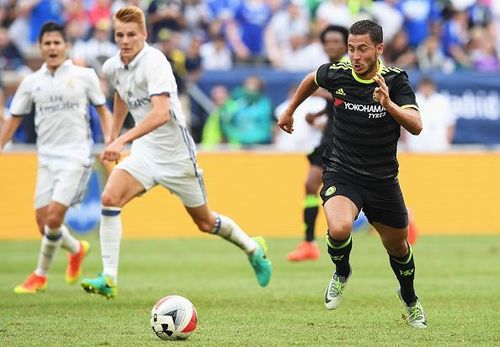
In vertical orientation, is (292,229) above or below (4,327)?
below

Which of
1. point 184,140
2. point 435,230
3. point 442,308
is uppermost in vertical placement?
point 184,140

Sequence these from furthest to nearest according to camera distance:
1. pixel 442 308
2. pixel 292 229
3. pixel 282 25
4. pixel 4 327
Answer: pixel 282 25, pixel 292 229, pixel 442 308, pixel 4 327

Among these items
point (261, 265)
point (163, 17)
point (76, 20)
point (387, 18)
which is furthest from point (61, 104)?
point (387, 18)

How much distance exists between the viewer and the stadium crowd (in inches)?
884

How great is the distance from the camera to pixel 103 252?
11.4 metres

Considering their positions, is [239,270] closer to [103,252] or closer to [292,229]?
[103,252]

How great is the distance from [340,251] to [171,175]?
2695mm

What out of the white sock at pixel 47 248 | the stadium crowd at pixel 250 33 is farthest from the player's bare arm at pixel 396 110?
the stadium crowd at pixel 250 33

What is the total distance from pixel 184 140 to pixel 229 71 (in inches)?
448

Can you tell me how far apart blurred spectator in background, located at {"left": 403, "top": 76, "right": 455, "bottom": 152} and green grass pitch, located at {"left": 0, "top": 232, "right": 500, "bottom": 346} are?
4.74 meters

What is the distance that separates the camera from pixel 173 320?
8.67m

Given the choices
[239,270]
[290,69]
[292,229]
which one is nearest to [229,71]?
[290,69]

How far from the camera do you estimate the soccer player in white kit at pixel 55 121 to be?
41.4 feet

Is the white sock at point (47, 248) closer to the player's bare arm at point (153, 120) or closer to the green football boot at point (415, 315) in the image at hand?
the player's bare arm at point (153, 120)
